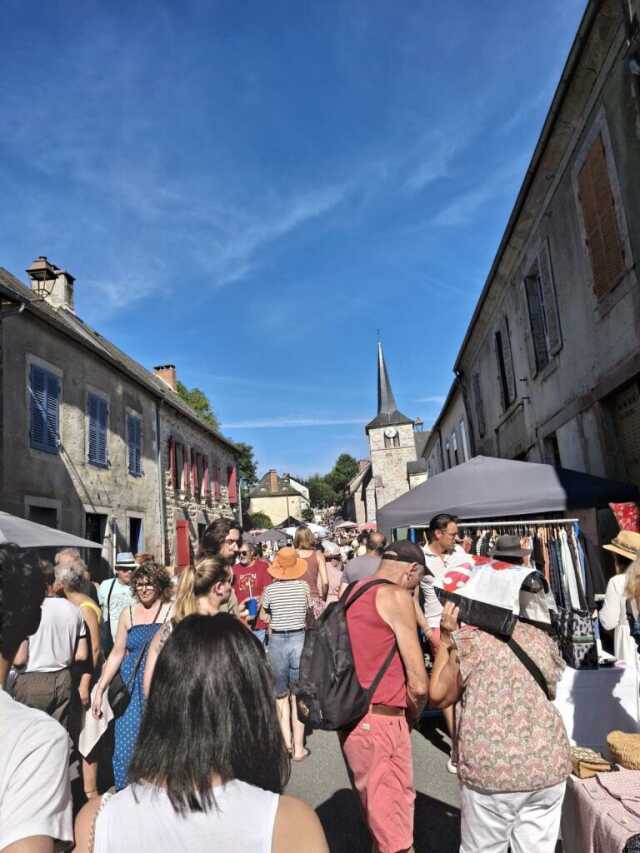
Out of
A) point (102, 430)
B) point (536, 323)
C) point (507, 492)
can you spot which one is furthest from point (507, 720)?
point (102, 430)

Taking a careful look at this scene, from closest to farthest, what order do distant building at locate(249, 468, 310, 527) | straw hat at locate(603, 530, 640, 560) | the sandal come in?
1. straw hat at locate(603, 530, 640, 560)
2. the sandal
3. distant building at locate(249, 468, 310, 527)

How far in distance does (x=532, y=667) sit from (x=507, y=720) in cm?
24

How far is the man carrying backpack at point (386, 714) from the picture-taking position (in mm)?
2807

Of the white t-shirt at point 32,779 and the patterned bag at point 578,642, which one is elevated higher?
the white t-shirt at point 32,779

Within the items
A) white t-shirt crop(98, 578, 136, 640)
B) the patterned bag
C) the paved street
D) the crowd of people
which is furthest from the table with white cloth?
white t-shirt crop(98, 578, 136, 640)

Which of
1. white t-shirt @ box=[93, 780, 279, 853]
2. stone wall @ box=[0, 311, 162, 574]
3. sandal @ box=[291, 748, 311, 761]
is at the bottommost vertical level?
sandal @ box=[291, 748, 311, 761]

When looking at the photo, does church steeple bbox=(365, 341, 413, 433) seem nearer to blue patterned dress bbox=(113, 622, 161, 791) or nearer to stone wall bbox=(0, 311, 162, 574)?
stone wall bbox=(0, 311, 162, 574)

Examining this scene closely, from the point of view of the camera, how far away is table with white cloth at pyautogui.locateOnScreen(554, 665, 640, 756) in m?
3.67

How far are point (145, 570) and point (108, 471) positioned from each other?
11474 mm

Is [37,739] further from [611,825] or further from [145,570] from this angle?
[145,570]

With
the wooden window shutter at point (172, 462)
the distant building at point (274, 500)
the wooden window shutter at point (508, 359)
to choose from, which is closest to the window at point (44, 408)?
the wooden window shutter at point (172, 462)

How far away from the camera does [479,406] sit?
1731 cm

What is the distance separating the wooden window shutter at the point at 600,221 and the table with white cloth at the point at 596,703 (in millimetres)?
4978

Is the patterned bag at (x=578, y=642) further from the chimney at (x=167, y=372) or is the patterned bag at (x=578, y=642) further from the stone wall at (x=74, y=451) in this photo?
the chimney at (x=167, y=372)
